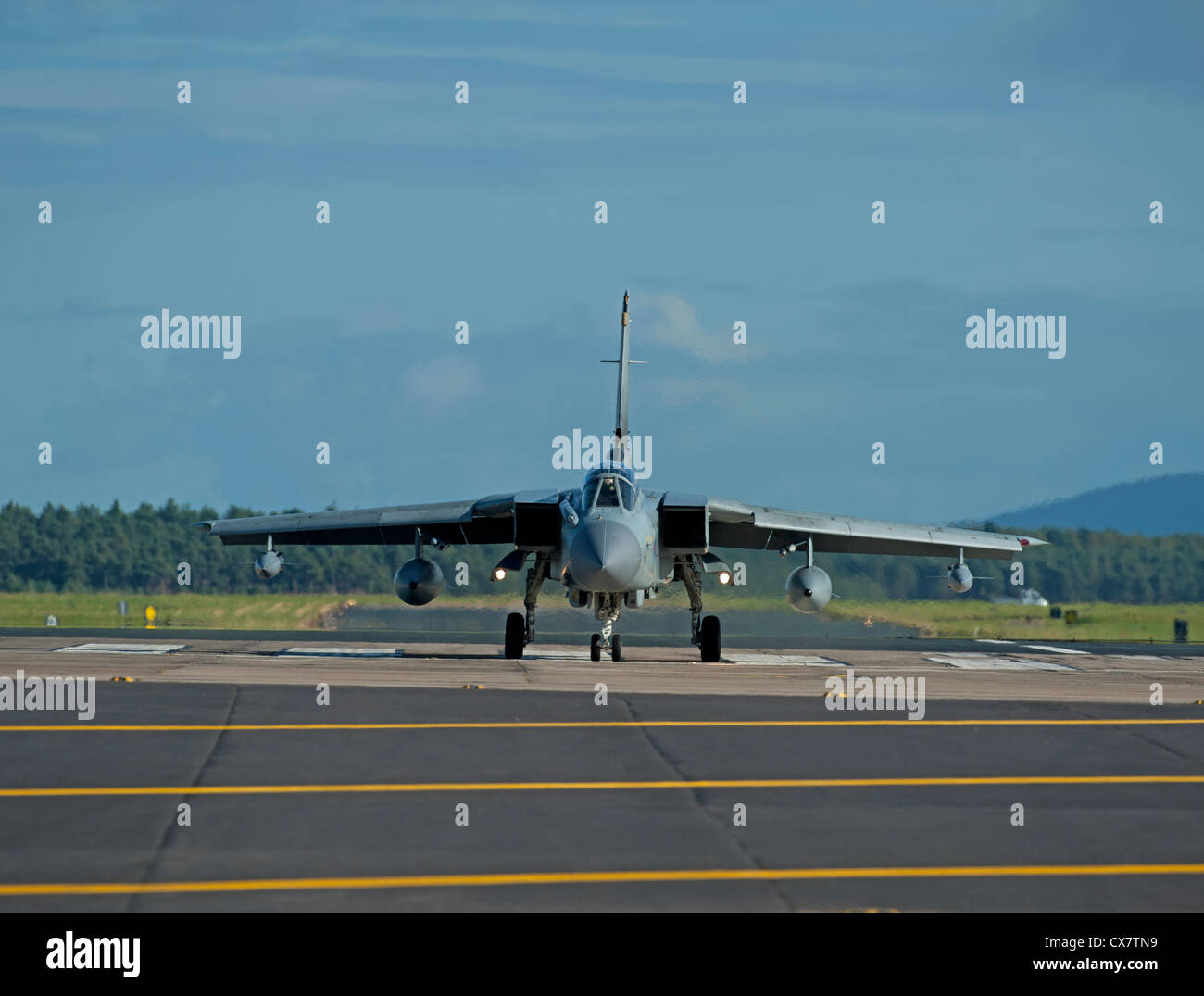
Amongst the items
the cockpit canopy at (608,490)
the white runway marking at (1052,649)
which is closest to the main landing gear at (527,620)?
the cockpit canopy at (608,490)

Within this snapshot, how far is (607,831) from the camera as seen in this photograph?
31.7ft

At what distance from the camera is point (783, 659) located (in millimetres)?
29328

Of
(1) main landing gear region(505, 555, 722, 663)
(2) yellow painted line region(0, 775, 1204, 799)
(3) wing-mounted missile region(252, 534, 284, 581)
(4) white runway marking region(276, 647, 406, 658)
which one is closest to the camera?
(2) yellow painted line region(0, 775, 1204, 799)

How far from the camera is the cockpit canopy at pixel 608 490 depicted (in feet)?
80.6

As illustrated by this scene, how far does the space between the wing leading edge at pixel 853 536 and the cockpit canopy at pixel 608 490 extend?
18.1 ft

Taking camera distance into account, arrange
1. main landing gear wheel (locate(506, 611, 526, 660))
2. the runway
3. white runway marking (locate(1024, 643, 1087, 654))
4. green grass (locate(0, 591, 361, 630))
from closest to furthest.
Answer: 1. the runway
2. main landing gear wheel (locate(506, 611, 526, 660))
3. white runway marking (locate(1024, 643, 1087, 654))
4. green grass (locate(0, 591, 361, 630))

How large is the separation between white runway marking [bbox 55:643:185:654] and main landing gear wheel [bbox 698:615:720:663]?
10.5 m

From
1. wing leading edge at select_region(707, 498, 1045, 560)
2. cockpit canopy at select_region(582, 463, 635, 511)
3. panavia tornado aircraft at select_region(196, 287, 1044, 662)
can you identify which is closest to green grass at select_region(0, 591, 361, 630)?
panavia tornado aircraft at select_region(196, 287, 1044, 662)

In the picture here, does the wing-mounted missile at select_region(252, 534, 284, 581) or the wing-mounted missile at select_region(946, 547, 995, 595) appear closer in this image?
the wing-mounted missile at select_region(252, 534, 284, 581)

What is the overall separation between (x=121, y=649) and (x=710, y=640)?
11739 mm

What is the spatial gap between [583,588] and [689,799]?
1324 centimetres

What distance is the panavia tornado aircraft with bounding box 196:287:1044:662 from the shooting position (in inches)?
960

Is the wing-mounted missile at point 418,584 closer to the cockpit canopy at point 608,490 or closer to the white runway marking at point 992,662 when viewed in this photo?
the cockpit canopy at point 608,490

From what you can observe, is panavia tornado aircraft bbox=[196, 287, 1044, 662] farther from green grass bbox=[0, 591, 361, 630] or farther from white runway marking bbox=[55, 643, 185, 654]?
green grass bbox=[0, 591, 361, 630]
